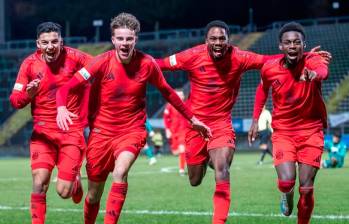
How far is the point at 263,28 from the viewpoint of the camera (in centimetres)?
4894

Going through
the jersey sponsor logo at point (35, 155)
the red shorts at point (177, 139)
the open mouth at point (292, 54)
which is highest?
the open mouth at point (292, 54)

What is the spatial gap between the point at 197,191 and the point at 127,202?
2.27 meters

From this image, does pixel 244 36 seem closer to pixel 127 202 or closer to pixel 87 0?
pixel 87 0

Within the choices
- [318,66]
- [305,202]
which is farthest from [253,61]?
[305,202]

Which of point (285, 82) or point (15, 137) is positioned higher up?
point (285, 82)

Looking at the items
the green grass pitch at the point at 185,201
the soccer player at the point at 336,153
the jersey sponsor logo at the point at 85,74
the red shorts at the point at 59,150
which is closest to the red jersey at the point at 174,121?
the green grass pitch at the point at 185,201

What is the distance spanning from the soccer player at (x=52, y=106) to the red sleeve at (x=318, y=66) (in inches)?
102

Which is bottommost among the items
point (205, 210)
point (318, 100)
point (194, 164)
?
point (205, 210)

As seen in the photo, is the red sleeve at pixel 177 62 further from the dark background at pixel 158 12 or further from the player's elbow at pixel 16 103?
the dark background at pixel 158 12

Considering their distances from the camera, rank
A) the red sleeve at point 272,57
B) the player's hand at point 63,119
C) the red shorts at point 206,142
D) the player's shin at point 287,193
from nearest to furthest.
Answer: the player's hand at point 63,119 → the player's shin at point 287,193 → the red sleeve at point 272,57 → the red shorts at point 206,142

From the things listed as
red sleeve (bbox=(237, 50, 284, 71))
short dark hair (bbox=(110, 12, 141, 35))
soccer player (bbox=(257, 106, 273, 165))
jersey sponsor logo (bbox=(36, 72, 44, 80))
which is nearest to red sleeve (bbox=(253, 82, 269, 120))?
red sleeve (bbox=(237, 50, 284, 71))

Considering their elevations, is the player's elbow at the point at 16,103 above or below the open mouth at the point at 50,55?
below

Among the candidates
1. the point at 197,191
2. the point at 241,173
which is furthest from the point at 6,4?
the point at 197,191

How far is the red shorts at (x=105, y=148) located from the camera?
9.71 meters
